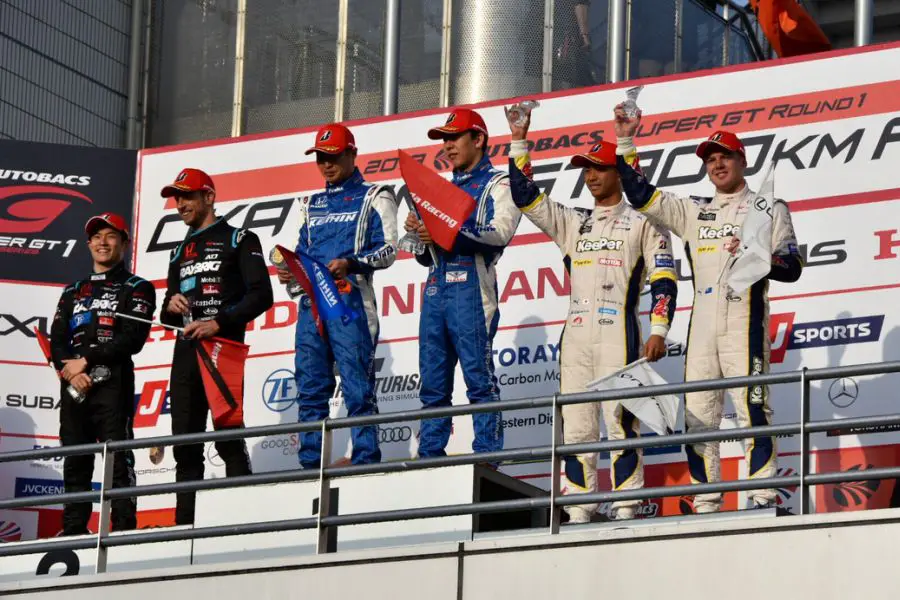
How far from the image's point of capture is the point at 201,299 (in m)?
9.52

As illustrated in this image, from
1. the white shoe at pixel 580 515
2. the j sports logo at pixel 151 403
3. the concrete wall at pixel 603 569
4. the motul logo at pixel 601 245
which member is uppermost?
the motul logo at pixel 601 245

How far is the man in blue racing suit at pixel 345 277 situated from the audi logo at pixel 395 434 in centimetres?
154

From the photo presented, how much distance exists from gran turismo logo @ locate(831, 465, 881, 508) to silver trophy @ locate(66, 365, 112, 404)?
3599 millimetres

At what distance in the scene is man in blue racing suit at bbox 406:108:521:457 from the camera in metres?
9.16

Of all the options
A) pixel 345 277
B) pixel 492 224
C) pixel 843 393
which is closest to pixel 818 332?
pixel 843 393

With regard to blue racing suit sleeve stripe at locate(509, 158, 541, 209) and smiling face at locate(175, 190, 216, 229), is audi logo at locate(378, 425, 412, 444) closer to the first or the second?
smiling face at locate(175, 190, 216, 229)

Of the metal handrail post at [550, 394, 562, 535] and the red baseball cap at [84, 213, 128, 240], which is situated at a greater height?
the red baseball cap at [84, 213, 128, 240]

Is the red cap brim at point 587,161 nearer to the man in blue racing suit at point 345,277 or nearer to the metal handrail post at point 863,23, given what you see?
the man in blue racing suit at point 345,277

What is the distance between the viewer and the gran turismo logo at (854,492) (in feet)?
31.2

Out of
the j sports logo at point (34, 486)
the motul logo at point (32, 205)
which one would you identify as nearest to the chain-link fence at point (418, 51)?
the motul logo at point (32, 205)

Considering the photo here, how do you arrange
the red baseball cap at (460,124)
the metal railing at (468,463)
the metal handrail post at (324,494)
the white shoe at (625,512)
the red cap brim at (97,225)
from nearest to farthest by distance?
the metal railing at (468,463)
the metal handrail post at (324,494)
the white shoe at (625,512)
the red baseball cap at (460,124)
the red cap brim at (97,225)

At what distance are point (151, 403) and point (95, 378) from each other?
2178mm

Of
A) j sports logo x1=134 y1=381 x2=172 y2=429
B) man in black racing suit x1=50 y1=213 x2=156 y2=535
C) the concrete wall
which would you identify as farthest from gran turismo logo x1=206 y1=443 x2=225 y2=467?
the concrete wall

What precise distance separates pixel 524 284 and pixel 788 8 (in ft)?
7.62
